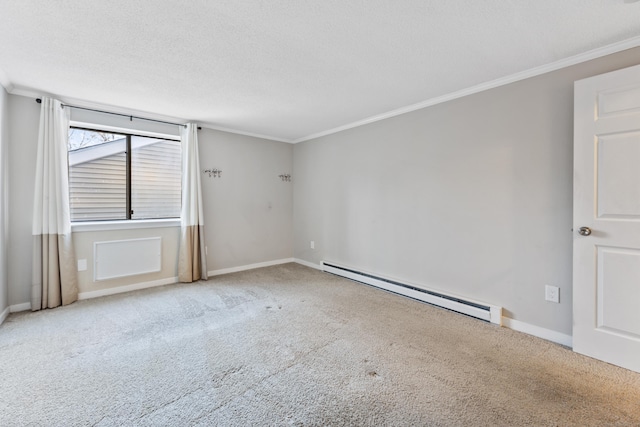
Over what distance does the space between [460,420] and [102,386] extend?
7.05 ft

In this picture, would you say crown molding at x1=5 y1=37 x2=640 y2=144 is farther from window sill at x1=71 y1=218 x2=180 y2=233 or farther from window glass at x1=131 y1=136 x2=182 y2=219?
window sill at x1=71 y1=218 x2=180 y2=233

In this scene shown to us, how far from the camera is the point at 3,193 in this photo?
2.72 m

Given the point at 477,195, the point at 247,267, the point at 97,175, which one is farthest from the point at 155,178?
the point at 477,195

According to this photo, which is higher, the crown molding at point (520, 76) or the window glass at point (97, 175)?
the crown molding at point (520, 76)

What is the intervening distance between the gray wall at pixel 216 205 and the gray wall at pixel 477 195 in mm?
1338

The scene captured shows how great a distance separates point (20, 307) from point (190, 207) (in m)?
1.98

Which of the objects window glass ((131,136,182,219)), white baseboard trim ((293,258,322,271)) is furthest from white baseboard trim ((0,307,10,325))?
white baseboard trim ((293,258,322,271))

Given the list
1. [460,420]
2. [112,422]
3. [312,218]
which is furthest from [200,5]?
[312,218]

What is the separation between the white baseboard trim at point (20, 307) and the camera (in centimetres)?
287

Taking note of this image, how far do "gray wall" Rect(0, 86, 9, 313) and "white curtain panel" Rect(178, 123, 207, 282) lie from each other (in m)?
1.64

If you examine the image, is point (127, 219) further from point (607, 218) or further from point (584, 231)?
point (607, 218)

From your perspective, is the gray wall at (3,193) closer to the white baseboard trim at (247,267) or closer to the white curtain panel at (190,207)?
the white curtain panel at (190,207)

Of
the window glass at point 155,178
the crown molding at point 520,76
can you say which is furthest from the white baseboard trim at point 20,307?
the crown molding at point 520,76

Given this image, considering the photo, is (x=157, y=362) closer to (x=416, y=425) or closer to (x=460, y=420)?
(x=416, y=425)
